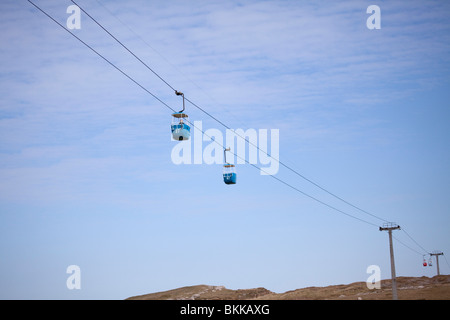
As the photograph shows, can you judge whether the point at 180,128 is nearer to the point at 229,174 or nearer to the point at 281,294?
the point at 229,174

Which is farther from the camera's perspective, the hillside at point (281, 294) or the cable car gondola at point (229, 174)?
the hillside at point (281, 294)

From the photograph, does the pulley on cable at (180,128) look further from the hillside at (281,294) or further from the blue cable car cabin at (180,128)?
the hillside at (281,294)

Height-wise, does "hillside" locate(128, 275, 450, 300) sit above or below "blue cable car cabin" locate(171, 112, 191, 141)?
below

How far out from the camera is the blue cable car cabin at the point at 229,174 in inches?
1444

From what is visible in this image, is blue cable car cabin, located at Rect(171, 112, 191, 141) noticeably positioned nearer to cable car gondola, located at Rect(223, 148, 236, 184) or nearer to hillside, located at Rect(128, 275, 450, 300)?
cable car gondola, located at Rect(223, 148, 236, 184)

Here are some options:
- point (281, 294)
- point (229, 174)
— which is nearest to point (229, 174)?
point (229, 174)

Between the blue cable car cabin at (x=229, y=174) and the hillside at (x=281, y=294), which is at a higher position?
the blue cable car cabin at (x=229, y=174)

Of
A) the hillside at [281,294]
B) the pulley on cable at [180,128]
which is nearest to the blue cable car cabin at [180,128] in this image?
the pulley on cable at [180,128]

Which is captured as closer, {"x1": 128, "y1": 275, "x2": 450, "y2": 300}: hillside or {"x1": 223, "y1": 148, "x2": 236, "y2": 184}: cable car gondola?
{"x1": 223, "y1": 148, "x2": 236, "y2": 184}: cable car gondola

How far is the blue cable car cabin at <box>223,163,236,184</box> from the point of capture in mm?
36688

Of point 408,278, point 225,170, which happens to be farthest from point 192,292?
point 225,170

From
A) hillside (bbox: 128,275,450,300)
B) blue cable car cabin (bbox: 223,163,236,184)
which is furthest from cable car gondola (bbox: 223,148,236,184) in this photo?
hillside (bbox: 128,275,450,300)

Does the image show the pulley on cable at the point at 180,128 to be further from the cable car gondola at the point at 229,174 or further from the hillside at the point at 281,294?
the hillside at the point at 281,294
